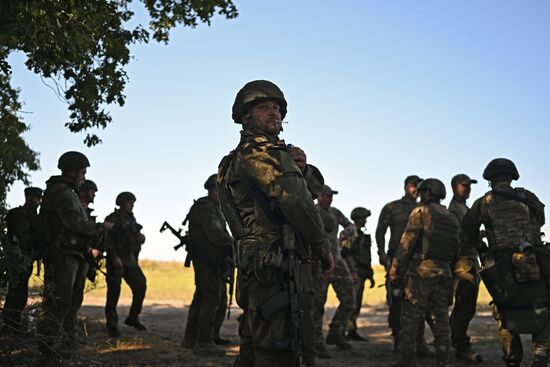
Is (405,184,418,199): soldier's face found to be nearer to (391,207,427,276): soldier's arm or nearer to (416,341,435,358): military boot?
(416,341,435,358): military boot

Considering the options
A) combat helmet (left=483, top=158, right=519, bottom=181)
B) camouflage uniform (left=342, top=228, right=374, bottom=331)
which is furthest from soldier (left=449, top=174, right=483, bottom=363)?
camouflage uniform (left=342, top=228, right=374, bottom=331)

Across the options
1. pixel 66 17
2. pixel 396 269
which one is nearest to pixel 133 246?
pixel 396 269

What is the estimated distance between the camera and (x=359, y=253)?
13.7 m

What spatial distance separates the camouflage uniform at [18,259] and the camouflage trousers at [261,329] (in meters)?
2.54

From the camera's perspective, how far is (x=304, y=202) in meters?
4.81

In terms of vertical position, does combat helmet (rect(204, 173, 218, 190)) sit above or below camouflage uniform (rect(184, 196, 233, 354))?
above

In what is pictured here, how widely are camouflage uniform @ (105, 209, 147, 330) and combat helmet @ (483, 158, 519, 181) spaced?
6476 mm

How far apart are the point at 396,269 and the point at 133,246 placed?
16.6 feet

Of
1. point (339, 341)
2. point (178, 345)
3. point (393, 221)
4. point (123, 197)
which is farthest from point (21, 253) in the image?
point (393, 221)

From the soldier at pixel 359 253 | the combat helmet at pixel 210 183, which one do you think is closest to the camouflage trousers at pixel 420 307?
the combat helmet at pixel 210 183

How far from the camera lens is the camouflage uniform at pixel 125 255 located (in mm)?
11945

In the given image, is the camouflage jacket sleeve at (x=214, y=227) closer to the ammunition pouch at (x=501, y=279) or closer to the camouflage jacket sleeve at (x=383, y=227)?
the camouflage jacket sleeve at (x=383, y=227)

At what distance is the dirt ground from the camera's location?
938cm

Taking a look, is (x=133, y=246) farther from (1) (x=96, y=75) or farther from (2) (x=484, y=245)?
(2) (x=484, y=245)
